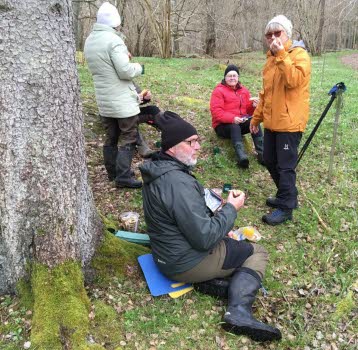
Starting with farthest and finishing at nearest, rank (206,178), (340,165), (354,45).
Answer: (354,45), (340,165), (206,178)

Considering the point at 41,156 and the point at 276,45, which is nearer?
the point at 41,156

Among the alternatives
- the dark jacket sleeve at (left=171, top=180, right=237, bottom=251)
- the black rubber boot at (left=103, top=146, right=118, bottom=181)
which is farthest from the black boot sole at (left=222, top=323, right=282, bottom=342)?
the black rubber boot at (left=103, top=146, right=118, bottom=181)

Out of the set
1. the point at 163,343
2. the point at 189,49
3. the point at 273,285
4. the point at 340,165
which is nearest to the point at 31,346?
the point at 163,343

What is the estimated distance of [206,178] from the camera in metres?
5.84

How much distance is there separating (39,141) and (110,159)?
2577 mm

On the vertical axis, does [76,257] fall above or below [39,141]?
below

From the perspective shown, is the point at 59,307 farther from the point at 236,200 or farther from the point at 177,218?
the point at 236,200

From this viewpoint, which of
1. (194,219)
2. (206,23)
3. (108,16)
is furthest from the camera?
(206,23)

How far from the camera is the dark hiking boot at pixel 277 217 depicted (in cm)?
482

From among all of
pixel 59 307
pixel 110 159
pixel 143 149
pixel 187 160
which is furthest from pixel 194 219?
pixel 143 149

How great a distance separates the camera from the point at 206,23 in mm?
24688

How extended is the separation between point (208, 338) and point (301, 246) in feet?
6.10

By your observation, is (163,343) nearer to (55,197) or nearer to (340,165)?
(55,197)

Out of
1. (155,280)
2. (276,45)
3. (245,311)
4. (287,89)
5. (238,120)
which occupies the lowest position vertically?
(245,311)
